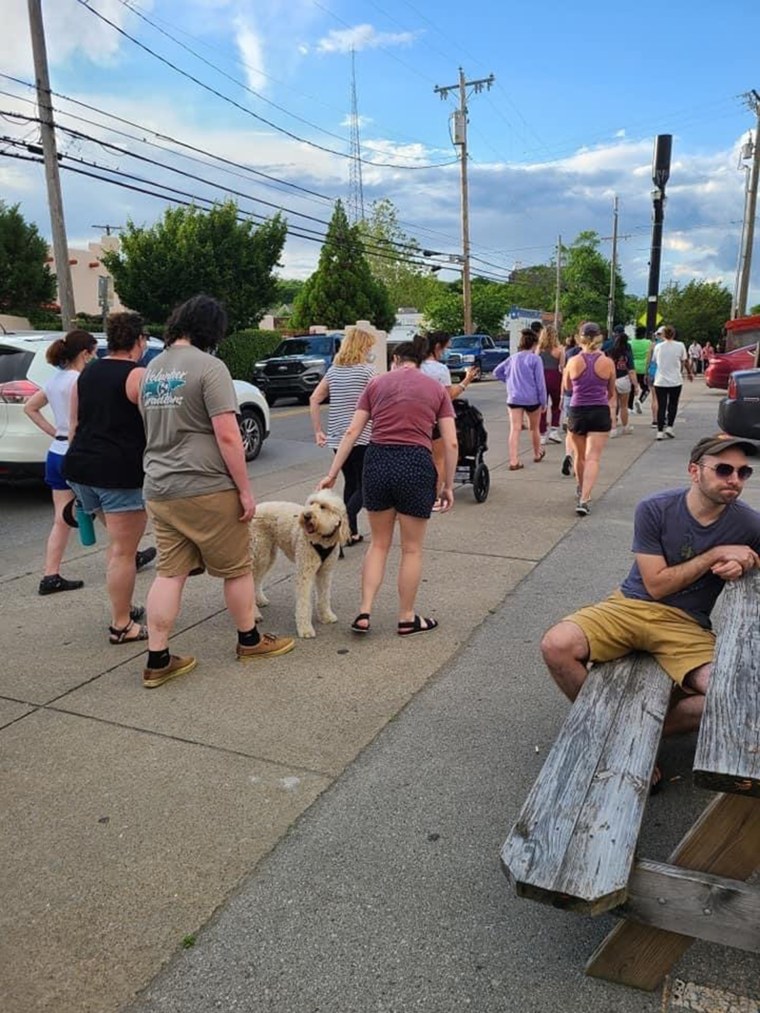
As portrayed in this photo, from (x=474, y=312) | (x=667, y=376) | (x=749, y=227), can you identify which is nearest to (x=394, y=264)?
(x=474, y=312)

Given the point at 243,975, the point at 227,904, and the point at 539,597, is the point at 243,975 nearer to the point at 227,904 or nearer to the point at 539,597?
the point at 227,904

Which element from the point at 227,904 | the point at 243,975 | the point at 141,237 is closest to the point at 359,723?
the point at 227,904

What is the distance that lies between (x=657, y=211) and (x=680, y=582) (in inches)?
646

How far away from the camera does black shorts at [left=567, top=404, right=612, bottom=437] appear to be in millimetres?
7418

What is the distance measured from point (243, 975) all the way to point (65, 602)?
11.9 feet

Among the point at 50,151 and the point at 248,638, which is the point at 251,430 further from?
the point at 50,151

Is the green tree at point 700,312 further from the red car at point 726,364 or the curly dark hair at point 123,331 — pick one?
the curly dark hair at point 123,331

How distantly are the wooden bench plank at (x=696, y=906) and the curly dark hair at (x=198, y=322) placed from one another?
2.88 m

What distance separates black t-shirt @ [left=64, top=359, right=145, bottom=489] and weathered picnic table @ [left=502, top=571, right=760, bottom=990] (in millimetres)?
2900

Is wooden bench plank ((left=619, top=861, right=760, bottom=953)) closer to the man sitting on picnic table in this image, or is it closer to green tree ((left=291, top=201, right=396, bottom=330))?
the man sitting on picnic table

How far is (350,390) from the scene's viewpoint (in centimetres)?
620

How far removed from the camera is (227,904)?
242cm

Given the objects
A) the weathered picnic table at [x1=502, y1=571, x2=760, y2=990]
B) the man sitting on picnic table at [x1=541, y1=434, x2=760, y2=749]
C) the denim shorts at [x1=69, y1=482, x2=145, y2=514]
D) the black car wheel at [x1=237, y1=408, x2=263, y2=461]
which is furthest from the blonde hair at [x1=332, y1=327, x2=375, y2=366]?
the black car wheel at [x1=237, y1=408, x2=263, y2=461]

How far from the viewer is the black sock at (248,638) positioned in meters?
4.19
